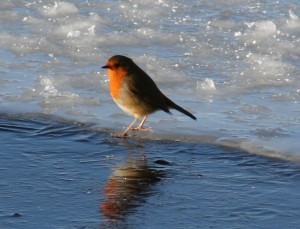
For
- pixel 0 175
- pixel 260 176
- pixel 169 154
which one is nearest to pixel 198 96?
pixel 169 154

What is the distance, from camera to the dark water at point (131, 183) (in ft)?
17.4

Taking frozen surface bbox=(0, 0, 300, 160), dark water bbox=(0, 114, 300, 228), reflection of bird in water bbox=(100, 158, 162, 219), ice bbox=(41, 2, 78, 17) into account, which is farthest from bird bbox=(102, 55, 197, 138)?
ice bbox=(41, 2, 78, 17)

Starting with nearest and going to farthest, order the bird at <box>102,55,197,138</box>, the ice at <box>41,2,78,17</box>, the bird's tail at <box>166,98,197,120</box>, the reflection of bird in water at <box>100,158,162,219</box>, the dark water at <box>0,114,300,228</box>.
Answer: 1. the dark water at <box>0,114,300,228</box>
2. the reflection of bird in water at <box>100,158,162,219</box>
3. the bird's tail at <box>166,98,197,120</box>
4. the bird at <box>102,55,197,138</box>
5. the ice at <box>41,2,78,17</box>

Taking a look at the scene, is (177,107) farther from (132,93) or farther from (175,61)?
(175,61)

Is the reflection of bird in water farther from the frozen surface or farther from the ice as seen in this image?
the ice

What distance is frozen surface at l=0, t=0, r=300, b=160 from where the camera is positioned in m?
7.37

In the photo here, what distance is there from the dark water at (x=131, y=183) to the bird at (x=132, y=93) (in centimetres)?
35

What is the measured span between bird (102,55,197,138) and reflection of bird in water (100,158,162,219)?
A: 874 millimetres

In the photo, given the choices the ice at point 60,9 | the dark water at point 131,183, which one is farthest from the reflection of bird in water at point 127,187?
the ice at point 60,9

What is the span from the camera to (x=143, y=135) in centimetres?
720

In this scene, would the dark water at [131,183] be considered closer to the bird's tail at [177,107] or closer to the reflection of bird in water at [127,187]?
the reflection of bird in water at [127,187]

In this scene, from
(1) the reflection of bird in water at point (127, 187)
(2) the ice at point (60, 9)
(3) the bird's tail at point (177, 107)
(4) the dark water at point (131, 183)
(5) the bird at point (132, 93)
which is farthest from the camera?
(2) the ice at point (60, 9)

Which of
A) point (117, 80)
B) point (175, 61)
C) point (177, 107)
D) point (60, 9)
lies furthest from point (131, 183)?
point (60, 9)

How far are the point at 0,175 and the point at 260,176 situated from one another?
67.0 inches
